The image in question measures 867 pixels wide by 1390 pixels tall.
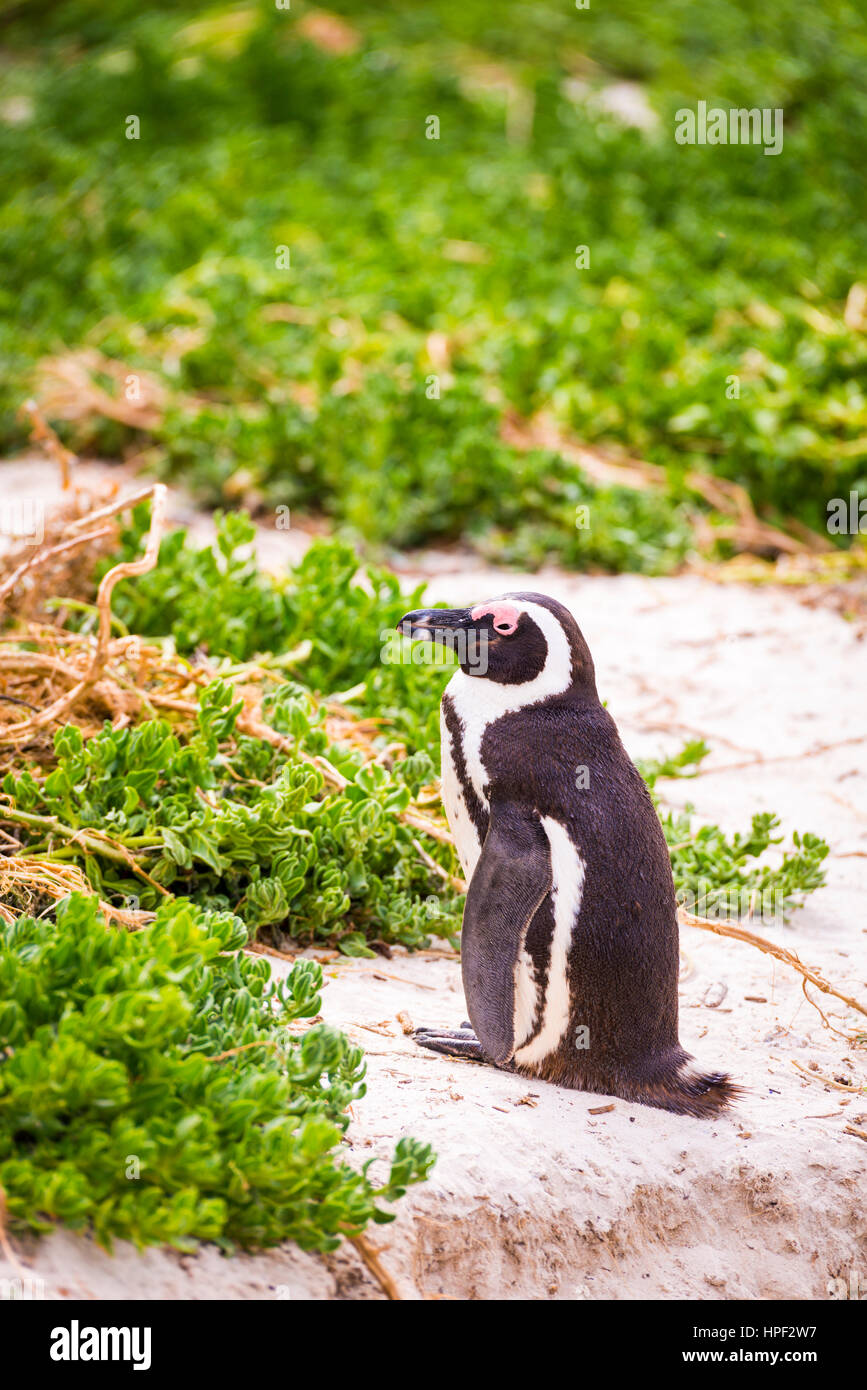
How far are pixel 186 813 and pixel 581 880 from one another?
2.88ft

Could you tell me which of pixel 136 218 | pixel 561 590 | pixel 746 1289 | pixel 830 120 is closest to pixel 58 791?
pixel 746 1289

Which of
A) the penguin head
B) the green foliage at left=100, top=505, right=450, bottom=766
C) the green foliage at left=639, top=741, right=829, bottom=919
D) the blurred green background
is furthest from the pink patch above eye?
the blurred green background

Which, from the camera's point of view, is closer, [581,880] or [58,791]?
[581,880]

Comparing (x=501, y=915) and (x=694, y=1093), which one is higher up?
(x=501, y=915)

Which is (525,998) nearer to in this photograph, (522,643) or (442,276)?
(522,643)

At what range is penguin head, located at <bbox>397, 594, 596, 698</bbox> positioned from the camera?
2561 mm

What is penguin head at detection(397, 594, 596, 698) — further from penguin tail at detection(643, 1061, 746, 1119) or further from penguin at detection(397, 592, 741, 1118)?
penguin tail at detection(643, 1061, 746, 1119)

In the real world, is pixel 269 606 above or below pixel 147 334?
below

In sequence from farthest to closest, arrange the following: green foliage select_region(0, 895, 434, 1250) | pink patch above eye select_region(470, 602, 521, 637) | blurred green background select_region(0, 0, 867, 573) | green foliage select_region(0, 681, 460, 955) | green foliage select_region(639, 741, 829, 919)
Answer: blurred green background select_region(0, 0, 867, 573), green foliage select_region(639, 741, 829, 919), green foliage select_region(0, 681, 460, 955), pink patch above eye select_region(470, 602, 521, 637), green foliage select_region(0, 895, 434, 1250)

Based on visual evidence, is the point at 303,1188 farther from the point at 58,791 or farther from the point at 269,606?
the point at 269,606

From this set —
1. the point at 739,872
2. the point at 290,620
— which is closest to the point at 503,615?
the point at 739,872

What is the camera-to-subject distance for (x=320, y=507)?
600cm

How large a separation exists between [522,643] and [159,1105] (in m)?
1.06

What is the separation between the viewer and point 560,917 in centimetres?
248
